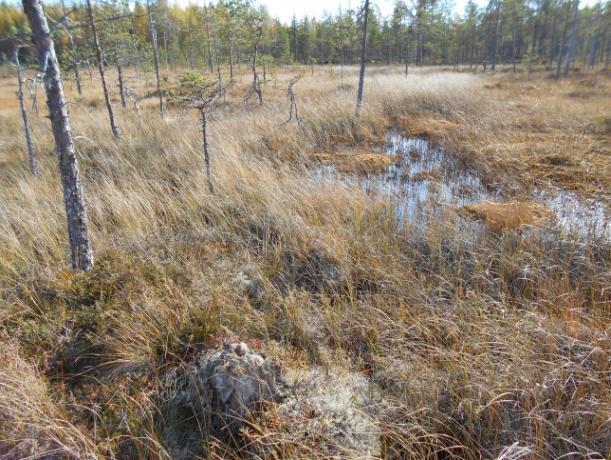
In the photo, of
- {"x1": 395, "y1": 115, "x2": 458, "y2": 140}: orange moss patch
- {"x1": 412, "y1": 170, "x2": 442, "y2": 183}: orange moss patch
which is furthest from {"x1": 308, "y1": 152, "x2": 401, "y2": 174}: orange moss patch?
{"x1": 395, "y1": 115, "x2": 458, "y2": 140}: orange moss patch

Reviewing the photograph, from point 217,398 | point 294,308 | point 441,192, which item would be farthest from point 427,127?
point 217,398

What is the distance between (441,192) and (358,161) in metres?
1.93

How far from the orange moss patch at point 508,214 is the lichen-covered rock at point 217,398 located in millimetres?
3028

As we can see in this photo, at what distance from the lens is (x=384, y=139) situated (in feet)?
28.3

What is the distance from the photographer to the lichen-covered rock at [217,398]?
1.78m

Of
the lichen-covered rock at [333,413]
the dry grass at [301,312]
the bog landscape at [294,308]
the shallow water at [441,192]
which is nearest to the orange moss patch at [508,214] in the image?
the bog landscape at [294,308]

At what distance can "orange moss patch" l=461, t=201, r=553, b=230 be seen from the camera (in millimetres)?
3840

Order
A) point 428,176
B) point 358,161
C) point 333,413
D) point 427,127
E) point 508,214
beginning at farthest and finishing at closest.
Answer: point 427,127 < point 358,161 < point 428,176 < point 508,214 < point 333,413

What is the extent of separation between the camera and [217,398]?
1.88 m

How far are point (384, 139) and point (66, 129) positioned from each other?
7139 mm

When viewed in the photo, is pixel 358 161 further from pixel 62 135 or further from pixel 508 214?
pixel 62 135

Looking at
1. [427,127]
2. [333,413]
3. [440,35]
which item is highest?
[440,35]

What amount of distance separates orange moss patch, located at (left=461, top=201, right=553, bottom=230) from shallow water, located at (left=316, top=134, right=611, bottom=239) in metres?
0.14

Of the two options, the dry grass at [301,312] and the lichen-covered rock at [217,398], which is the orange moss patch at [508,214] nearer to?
the dry grass at [301,312]
